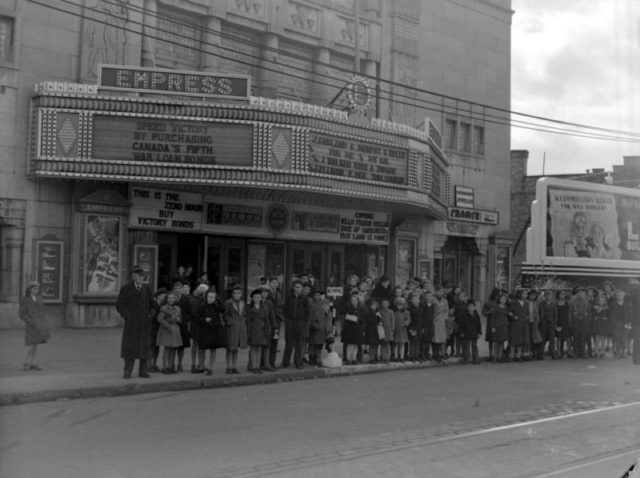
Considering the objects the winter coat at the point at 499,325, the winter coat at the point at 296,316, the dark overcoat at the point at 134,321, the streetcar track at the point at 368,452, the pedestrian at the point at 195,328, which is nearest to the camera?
the streetcar track at the point at 368,452

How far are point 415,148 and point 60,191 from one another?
9472mm

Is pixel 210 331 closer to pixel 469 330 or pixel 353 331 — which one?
pixel 353 331

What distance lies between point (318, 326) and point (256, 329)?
5.16 ft

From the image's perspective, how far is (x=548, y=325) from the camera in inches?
813

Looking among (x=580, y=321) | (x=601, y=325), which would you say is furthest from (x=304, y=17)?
(x=601, y=325)

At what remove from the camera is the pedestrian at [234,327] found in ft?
46.7

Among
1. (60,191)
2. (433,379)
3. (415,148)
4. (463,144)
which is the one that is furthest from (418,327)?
(463,144)

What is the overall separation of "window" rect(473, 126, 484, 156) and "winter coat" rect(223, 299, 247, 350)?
19043mm

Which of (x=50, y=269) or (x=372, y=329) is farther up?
(x=50, y=269)

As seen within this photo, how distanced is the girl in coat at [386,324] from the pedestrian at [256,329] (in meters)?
2.96

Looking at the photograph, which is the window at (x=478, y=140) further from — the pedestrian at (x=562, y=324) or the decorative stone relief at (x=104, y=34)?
the decorative stone relief at (x=104, y=34)

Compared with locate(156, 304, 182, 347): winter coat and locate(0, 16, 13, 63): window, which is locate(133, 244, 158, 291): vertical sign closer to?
locate(0, 16, 13, 63): window

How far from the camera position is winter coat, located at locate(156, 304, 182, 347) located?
13906 millimetres

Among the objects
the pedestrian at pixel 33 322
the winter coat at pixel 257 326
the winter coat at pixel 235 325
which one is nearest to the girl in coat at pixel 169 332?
the winter coat at pixel 235 325
